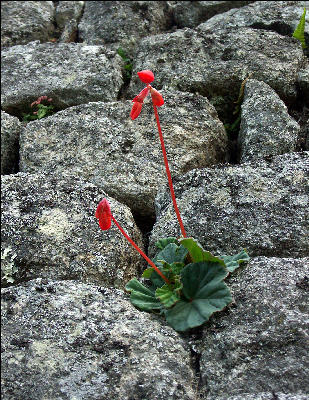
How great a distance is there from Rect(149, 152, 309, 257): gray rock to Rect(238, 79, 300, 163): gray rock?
0.87 ft

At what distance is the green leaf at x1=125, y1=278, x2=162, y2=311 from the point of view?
194 centimetres

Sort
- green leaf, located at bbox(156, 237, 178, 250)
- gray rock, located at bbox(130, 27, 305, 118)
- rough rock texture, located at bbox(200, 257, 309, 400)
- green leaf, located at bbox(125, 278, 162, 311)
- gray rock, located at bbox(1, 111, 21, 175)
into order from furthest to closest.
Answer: gray rock, located at bbox(130, 27, 305, 118) → gray rock, located at bbox(1, 111, 21, 175) → green leaf, located at bbox(156, 237, 178, 250) → green leaf, located at bbox(125, 278, 162, 311) → rough rock texture, located at bbox(200, 257, 309, 400)

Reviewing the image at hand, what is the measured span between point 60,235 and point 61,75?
1.63 metres

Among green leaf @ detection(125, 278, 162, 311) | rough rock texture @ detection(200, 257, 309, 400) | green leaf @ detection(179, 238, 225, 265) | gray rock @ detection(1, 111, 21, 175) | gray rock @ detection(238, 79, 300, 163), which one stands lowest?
gray rock @ detection(1, 111, 21, 175)

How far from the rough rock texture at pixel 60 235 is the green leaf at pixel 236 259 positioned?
526 mm

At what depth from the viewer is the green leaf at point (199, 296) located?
179cm

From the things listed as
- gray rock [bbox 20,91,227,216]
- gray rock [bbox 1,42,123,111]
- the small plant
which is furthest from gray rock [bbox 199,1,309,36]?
the small plant

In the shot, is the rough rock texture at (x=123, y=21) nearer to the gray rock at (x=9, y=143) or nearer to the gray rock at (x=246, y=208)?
the gray rock at (x=9, y=143)

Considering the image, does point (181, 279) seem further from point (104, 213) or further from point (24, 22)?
point (24, 22)

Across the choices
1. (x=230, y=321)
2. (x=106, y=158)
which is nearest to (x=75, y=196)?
(x=106, y=158)

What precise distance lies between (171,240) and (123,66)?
2.01 m

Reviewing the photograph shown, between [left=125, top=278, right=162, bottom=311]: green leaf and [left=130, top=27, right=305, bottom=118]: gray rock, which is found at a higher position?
[left=130, top=27, right=305, bottom=118]: gray rock

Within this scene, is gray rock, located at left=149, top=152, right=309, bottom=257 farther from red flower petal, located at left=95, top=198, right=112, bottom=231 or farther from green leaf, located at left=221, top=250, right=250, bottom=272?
red flower petal, located at left=95, top=198, right=112, bottom=231

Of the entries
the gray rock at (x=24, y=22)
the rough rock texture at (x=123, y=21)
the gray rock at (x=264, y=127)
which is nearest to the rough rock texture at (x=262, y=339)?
the gray rock at (x=264, y=127)
